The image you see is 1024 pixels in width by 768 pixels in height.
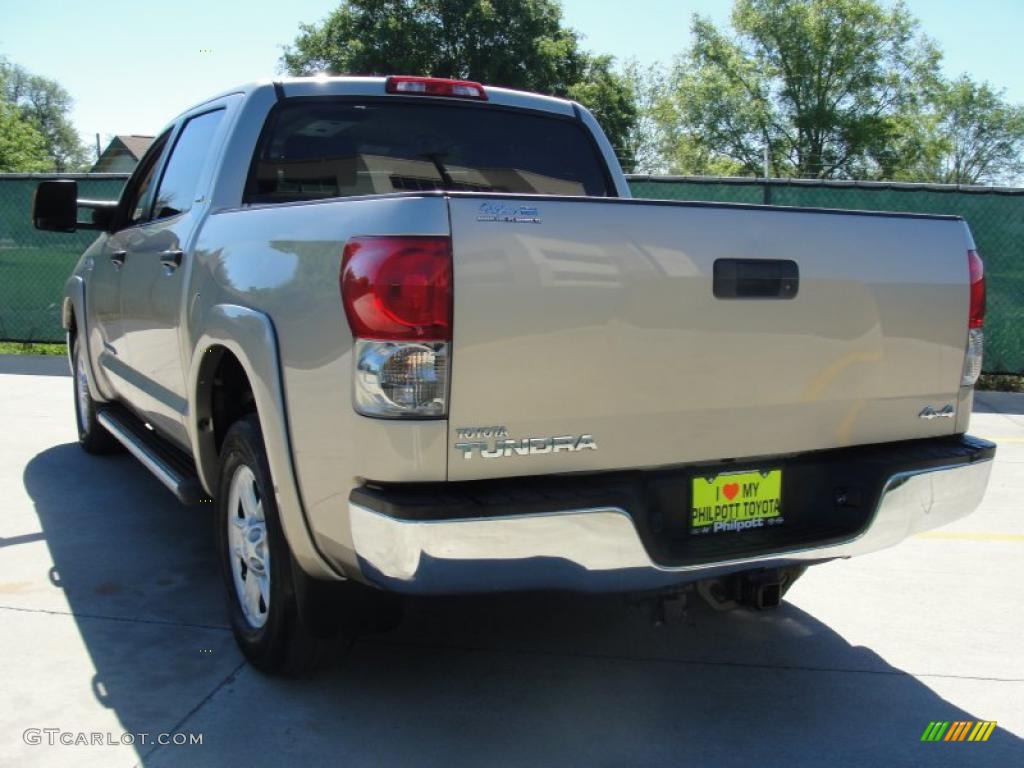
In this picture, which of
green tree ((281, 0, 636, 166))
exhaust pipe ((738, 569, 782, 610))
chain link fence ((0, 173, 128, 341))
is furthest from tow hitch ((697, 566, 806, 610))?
green tree ((281, 0, 636, 166))

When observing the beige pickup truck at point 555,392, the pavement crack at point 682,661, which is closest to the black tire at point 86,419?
the beige pickup truck at point 555,392

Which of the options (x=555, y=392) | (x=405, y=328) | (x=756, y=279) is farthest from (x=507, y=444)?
(x=756, y=279)

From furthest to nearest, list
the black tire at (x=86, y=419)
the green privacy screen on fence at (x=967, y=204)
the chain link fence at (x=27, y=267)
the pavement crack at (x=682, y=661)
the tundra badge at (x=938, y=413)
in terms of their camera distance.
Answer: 1. the chain link fence at (x=27, y=267)
2. the green privacy screen on fence at (x=967, y=204)
3. the black tire at (x=86, y=419)
4. the pavement crack at (x=682, y=661)
5. the tundra badge at (x=938, y=413)

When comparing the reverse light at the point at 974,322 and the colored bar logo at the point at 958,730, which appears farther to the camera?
the reverse light at the point at 974,322

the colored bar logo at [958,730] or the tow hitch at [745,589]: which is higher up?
the tow hitch at [745,589]

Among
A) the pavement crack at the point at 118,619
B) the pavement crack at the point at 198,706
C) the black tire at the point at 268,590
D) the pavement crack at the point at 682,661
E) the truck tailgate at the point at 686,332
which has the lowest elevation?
the pavement crack at the point at 118,619

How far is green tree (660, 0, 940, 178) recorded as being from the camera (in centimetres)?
5806

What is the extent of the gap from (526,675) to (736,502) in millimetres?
1021

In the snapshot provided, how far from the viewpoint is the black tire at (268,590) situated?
10.1ft

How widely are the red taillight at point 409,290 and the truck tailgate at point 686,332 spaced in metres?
0.04

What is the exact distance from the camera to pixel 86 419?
261 inches

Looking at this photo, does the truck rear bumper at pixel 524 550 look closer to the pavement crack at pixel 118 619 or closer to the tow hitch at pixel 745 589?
the tow hitch at pixel 745 589

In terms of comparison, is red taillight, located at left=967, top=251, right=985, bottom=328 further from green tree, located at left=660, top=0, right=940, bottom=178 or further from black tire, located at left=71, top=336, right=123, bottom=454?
green tree, located at left=660, top=0, right=940, bottom=178

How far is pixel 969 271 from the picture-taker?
331 cm
